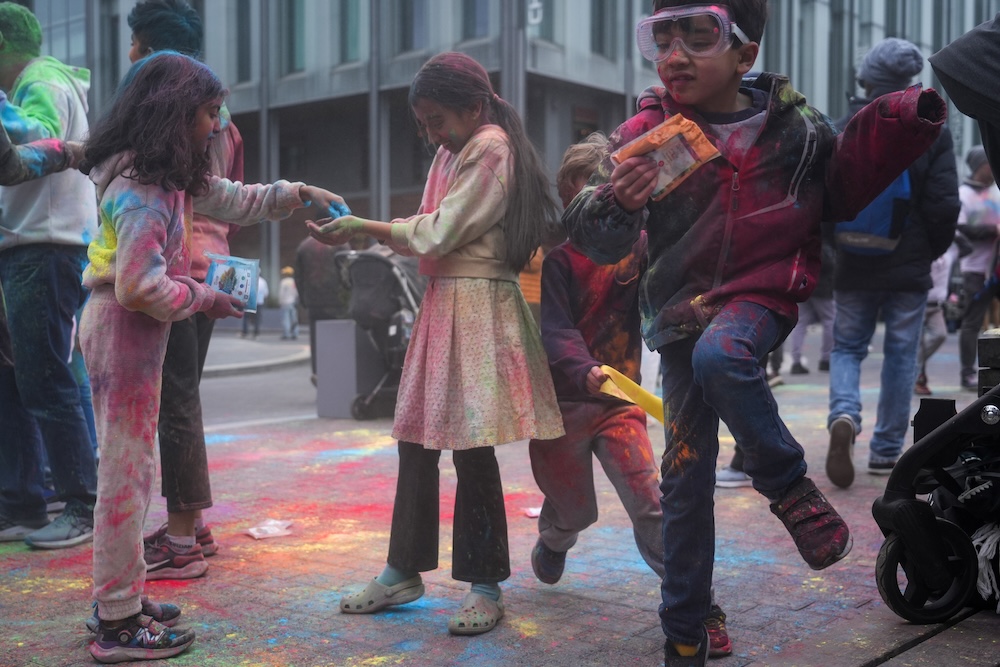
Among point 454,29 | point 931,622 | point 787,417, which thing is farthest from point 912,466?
point 454,29

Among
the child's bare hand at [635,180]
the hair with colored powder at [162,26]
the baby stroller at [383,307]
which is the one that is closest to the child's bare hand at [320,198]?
the hair with colored powder at [162,26]

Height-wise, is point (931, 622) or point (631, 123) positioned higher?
point (631, 123)

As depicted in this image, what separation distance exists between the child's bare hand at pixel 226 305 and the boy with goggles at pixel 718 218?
1.12m

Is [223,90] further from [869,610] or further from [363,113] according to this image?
[363,113]

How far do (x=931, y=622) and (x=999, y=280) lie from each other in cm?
731

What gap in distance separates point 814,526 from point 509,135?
1613 millimetres

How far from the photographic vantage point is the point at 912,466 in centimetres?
330

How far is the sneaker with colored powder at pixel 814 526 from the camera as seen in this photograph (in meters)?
2.67

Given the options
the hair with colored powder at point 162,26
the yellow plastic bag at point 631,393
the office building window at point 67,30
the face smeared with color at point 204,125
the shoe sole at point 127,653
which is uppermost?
the office building window at point 67,30

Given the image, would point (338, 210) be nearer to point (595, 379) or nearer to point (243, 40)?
point (595, 379)

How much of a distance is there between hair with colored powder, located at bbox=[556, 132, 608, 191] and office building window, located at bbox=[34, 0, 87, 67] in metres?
31.0

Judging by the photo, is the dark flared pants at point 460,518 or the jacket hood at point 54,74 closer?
the dark flared pants at point 460,518

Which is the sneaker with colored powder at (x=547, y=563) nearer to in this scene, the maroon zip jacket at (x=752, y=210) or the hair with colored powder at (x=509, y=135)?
the hair with colored powder at (x=509, y=135)

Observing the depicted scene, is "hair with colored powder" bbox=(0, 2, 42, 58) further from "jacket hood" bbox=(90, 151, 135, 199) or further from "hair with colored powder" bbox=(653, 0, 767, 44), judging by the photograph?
"hair with colored powder" bbox=(653, 0, 767, 44)
